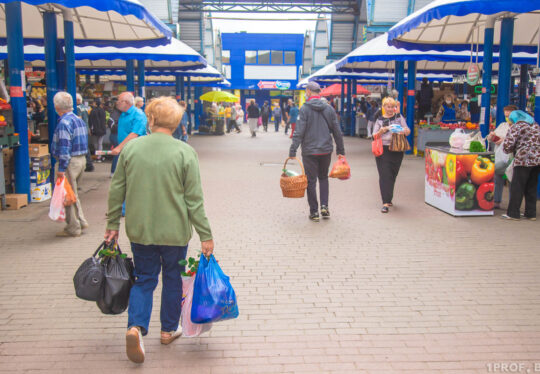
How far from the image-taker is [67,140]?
6797mm

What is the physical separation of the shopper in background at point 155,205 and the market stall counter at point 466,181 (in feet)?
17.8

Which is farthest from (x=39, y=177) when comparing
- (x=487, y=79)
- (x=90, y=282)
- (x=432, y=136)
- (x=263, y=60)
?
(x=263, y=60)

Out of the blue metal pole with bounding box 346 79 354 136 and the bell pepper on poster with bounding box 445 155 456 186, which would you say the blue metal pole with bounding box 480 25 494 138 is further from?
the blue metal pole with bounding box 346 79 354 136

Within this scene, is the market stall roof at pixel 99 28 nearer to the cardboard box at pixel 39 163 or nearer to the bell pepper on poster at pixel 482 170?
the cardboard box at pixel 39 163

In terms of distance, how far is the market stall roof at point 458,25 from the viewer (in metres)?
7.82

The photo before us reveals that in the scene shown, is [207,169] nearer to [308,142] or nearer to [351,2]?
[308,142]

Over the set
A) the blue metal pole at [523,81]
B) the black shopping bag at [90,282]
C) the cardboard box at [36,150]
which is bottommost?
the black shopping bag at [90,282]

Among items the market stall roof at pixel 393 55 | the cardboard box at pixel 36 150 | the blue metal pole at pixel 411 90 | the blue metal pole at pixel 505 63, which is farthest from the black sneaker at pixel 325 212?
the blue metal pole at pixel 411 90

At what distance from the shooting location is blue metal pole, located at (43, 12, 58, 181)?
9.90 metres

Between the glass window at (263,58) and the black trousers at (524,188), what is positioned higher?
the glass window at (263,58)

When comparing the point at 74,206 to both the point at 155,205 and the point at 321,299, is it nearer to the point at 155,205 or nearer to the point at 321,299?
the point at 321,299

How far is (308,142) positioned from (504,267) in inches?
125

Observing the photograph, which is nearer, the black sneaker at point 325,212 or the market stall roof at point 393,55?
the black sneaker at point 325,212

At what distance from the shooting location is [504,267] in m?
5.88
